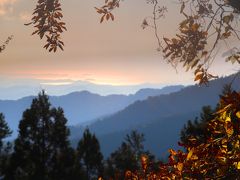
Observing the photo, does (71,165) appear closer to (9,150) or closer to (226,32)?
(9,150)

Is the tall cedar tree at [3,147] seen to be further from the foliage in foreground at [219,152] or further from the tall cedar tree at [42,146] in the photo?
the foliage in foreground at [219,152]

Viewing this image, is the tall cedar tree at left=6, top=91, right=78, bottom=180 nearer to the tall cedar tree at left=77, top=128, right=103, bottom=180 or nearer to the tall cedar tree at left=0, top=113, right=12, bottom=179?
the tall cedar tree at left=0, top=113, right=12, bottom=179

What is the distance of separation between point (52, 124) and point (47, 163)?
9.54 feet

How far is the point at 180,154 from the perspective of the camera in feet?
8.75

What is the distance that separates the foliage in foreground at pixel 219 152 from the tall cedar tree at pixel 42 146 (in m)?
26.7

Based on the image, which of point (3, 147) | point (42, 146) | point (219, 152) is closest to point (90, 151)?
point (3, 147)

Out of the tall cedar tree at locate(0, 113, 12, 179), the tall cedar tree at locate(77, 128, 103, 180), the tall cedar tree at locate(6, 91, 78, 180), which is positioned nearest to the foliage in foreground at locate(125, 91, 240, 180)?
the tall cedar tree at locate(6, 91, 78, 180)

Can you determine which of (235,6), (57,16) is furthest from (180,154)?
(57,16)

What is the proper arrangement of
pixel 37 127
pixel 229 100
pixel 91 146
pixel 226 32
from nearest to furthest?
pixel 229 100
pixel 226 32
pixel 37 127
pixel 91 146

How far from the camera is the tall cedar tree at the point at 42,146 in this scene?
29062 mm

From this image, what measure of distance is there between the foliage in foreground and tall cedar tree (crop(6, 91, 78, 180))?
2673 centimetres

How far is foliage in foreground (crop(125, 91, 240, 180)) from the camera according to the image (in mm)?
2412

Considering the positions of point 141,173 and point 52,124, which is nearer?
point 141,173

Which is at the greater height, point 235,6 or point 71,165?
point 235,6
